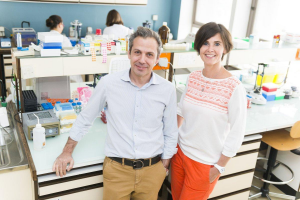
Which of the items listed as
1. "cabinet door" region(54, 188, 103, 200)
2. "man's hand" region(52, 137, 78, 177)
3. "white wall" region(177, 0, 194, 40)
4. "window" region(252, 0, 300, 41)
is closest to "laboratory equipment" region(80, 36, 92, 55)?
"man's hand" region(52, 137, 78, 177)

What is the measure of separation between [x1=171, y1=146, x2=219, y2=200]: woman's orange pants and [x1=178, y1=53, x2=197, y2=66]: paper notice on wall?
964 mm

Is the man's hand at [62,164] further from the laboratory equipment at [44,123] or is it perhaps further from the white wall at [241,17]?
the white wall at [241,17]

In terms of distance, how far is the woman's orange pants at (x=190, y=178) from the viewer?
1716mm

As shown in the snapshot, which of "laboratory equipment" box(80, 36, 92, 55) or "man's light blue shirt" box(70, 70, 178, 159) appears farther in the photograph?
"laboratory equipment" box(80, 36, 92, 55)

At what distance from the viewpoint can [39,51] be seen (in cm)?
214

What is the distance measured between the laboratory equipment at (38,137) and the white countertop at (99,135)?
0.03 m

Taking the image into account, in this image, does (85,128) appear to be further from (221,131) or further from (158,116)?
(221,131)

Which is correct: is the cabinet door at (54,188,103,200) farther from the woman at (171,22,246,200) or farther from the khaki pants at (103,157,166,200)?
the woman at (171,22,246,200)

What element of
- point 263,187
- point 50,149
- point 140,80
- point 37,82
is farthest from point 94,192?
point 263,187

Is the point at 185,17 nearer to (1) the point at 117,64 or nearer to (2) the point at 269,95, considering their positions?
(2) the point at 269,95

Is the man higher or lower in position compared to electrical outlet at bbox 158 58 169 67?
lower

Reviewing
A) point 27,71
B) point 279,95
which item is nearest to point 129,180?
point 27,71

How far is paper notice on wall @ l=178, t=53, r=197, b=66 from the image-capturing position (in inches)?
99.7

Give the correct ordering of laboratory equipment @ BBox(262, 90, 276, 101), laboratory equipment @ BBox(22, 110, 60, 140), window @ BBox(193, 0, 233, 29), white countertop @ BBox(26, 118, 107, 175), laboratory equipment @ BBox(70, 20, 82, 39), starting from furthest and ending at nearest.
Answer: laboratory equipment @ BBox(70, 20, 82, 39)
window @ BBox(193, 0, 233, 29)
laboratory equipment @ BBox(262, 90, 276, 101)
laboratory equipment @ BBox(22, 110, 60, 140)
white countertop @ BBox(26, 118, 107, 175)
